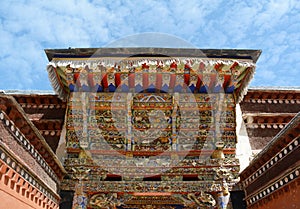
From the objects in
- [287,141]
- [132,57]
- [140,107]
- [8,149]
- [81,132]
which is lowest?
[8,149]

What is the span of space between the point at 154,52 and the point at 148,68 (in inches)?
13.2

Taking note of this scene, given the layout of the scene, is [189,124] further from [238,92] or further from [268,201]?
[268,201]

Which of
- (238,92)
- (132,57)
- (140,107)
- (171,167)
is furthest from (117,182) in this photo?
(238,92)

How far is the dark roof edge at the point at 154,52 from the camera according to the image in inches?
256

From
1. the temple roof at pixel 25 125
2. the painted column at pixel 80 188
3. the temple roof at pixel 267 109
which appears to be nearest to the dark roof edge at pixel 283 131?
the temple roof at pixel 267 109

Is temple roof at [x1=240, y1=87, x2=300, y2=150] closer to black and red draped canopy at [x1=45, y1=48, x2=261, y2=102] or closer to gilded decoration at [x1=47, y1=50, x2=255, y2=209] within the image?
gilded decoration at [x1=47, y1=50, x2=255, y2=209]

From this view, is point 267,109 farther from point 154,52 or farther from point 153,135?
point 154,52

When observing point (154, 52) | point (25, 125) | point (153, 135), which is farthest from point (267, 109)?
point (25, 125)

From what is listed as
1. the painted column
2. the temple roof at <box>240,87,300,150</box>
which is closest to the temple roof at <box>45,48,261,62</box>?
the temple roof at <box>240,87,300,150</box>

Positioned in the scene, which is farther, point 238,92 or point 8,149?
point 238,92

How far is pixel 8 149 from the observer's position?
13.4ft

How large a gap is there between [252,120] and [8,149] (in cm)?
579

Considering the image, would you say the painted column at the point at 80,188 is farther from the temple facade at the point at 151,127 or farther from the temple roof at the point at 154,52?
the temple roof at the point at 154,52

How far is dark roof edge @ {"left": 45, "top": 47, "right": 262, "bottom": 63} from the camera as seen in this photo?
6.51m
